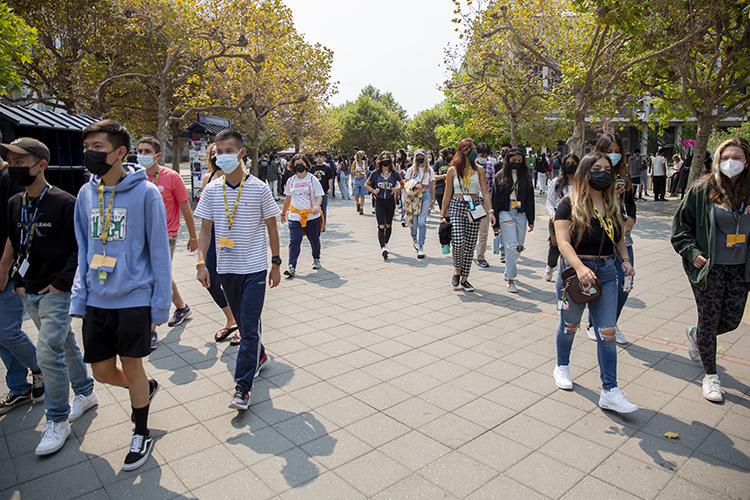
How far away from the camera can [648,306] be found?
619cm

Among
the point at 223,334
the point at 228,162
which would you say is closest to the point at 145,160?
the point at 228,162

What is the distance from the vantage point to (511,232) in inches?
276

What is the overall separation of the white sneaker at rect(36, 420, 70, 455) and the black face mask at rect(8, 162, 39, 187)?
1559 mm

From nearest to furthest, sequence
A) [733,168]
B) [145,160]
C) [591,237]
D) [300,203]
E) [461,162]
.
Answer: [591,237] < [733,168] < [145,160] < [461,162] < [300,203]

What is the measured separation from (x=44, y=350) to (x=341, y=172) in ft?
69.1

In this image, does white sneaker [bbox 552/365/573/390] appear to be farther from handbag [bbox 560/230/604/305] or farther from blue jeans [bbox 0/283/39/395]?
blue jeans [bbox 0/283/39/395]

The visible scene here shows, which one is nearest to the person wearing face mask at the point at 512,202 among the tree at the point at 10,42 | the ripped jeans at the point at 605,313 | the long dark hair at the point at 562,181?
the long dark hair at the point at 562,181

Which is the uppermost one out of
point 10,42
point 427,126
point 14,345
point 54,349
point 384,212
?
point 427,126

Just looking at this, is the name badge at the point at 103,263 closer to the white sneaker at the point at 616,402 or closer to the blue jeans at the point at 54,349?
the blue jeans at the point at 54,349

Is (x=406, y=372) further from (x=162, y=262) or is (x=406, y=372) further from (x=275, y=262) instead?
(x=162, y=262)

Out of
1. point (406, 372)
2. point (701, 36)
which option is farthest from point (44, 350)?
point (701, 36)

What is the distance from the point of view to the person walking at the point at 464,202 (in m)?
6.83

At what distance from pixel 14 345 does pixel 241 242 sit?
5.74ft

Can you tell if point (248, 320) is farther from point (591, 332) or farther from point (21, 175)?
point (591, 332)
